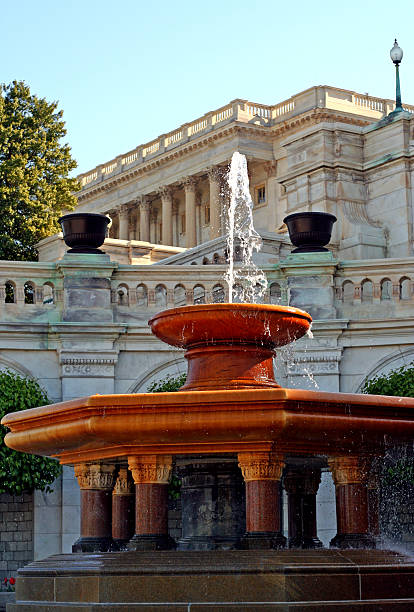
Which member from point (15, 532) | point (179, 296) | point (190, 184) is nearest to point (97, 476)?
point (15, 532)

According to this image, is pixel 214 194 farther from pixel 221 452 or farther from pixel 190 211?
pixel 221 452

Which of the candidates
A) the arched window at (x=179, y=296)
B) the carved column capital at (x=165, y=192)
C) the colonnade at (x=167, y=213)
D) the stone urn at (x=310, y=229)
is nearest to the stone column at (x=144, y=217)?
the colonnade at (x=167, y=213)

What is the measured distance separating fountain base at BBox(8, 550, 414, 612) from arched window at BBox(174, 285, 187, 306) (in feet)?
30.5

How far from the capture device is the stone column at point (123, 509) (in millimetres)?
16469

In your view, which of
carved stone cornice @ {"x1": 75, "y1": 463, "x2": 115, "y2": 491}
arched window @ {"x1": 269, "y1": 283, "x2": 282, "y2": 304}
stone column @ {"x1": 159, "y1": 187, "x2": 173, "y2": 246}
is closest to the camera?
carved stone cornice @ {"x1": 75, "y1": 463, "x2": 115, "y2": 491}

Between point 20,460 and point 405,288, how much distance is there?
7708 millimetres

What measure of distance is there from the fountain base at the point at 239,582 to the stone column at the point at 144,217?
75715 mm

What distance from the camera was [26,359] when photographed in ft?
73.4

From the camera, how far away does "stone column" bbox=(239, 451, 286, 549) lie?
14.1 m

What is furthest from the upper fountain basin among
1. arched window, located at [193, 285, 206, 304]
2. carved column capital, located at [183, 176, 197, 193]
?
carved column capital, located at [183, 176, 197, 193]

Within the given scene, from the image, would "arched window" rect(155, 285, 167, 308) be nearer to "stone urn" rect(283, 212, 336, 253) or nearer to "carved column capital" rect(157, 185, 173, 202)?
"stone urn" rect(283, 212, 336, 253)

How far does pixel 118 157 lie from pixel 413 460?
75375 mm

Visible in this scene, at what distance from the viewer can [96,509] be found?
51.3 ft

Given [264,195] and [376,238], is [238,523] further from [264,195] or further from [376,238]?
[264,195]
